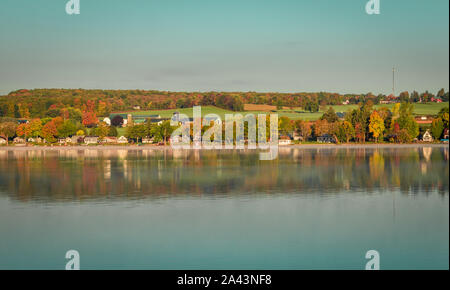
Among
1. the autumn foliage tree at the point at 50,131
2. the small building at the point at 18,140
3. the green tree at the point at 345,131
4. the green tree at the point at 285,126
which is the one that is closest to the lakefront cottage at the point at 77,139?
the autumn foliage tree at the point at 50,131

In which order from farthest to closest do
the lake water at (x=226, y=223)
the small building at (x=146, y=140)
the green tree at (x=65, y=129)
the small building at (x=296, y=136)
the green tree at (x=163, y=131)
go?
the small building at (x=296, y=136)
the small building at (x=146, y=140)
the green tree at (x=65, y=129)
the green tree at (x=163, y=131)
the lake water at (x=226, y=223)

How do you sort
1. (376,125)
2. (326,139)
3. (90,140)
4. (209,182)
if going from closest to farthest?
1. (209,182)
2. (376,125)
3. (326,139)
4. (90,140)

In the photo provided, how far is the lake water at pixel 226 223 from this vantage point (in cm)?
1502

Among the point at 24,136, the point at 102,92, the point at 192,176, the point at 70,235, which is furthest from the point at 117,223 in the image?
the point at 102,92

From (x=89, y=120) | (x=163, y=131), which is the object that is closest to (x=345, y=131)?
(x=163, y=131)

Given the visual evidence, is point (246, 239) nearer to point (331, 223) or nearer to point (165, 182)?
point (331, 223)

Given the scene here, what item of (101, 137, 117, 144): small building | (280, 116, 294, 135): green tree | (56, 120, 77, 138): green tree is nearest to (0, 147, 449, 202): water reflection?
(56, 120, 77, 138): green tree

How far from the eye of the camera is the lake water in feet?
49.3

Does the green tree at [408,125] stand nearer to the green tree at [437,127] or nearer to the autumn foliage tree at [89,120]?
the green tree at [437,127]

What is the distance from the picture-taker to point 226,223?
19734 mm

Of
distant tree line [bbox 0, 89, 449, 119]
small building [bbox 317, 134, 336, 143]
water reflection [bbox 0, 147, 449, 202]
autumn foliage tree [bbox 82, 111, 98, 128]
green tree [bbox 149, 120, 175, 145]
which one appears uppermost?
distant tree line [bbox 0, 89, 449, 119]

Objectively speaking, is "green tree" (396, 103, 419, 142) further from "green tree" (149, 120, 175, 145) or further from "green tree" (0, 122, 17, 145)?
"green tree" (0, 122, 17, 145)

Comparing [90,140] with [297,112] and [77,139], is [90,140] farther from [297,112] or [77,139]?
[297,112]

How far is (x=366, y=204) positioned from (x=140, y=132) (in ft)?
308
